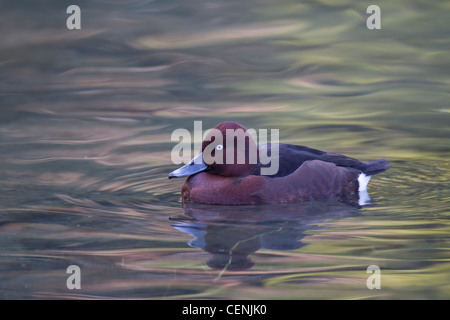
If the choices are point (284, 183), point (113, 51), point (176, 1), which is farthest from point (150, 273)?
point (176, 1)

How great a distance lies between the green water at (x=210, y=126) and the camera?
18.7ft

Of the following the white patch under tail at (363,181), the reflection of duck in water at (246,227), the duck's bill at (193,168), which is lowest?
the reflection of duck in water at (246,227)

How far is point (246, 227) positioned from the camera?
663cm

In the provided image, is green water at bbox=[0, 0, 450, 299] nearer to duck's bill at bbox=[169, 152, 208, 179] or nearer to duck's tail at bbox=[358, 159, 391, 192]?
duck's tail at bbox=[358, 159, 391, 192]

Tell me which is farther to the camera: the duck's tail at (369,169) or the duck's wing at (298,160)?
the duck's tail at (369,169)

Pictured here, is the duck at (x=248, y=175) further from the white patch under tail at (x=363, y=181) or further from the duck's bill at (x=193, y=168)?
the white patch under tail at (x=363, y=181)

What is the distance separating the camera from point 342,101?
11.1m

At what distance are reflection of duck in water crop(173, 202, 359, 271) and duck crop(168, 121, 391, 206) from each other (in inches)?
5.1

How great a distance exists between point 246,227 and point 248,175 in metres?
0.99

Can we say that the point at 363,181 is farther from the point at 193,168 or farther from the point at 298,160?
the point at 193,168

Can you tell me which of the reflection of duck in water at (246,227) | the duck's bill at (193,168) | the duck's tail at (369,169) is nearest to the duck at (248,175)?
the duck's bill at (193,168)

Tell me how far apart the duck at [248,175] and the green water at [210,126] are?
184 millimetres

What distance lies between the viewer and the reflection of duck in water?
608cm

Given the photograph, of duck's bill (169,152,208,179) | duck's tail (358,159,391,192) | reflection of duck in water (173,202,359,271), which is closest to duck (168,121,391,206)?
duck's bill (169,152,208,179)
